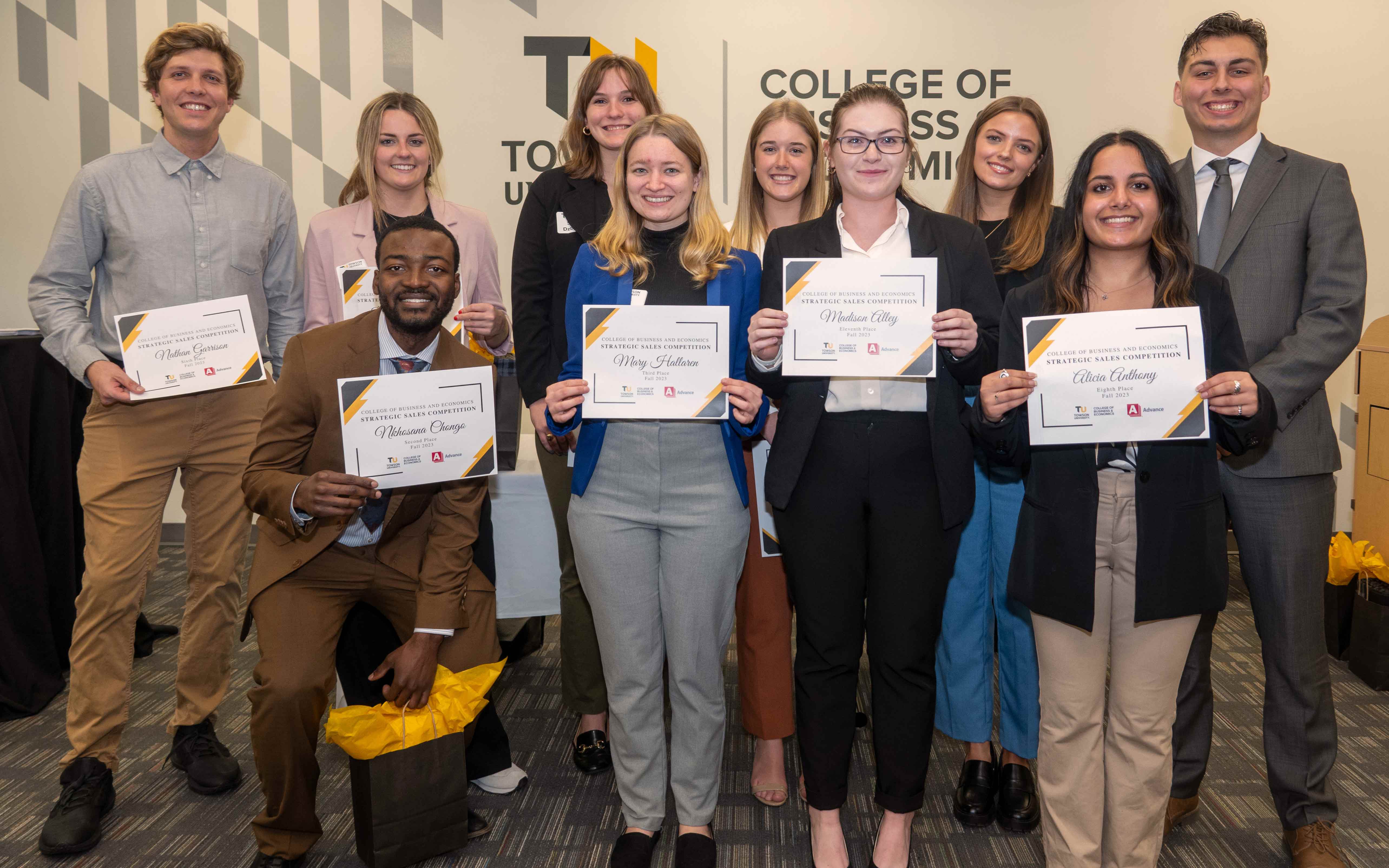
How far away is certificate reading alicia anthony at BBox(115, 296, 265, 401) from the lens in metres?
2.55

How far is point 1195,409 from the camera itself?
6.10 feet

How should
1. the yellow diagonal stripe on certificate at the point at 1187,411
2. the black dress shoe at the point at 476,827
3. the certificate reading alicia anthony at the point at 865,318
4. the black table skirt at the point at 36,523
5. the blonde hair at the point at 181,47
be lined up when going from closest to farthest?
the yellow diagonal stripe on certificate at the point at 1187,411 < the certificate reading alicia anthony at the point at 865,318 < the black dress shoe at the point at 476,827 < the blonde hair at the point at 181,47 < the black table skirt at the point at 36,523

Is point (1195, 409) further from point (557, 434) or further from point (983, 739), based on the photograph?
point (557, 434)

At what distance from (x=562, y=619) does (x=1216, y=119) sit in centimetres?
228

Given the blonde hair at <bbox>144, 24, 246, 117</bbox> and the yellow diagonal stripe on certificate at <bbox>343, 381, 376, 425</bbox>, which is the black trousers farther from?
the blonde hair at <bbox>144, 24, 246, 117</bbox>

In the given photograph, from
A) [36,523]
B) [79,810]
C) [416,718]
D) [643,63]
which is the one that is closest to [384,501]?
[416,718]

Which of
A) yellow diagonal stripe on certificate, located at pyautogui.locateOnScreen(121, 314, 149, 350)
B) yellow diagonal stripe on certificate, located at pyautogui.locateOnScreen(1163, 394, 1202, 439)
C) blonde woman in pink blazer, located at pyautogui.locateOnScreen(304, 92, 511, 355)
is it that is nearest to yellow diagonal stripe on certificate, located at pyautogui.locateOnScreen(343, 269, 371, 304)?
blonde woman in pink blazer, located at pyautogui.locateOnScreen(304, 92, 511, 355)

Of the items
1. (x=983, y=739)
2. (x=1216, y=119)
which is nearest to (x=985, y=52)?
(x=1216, y=119)

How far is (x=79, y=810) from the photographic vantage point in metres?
2.45

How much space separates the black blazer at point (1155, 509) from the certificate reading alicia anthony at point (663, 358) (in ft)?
2.05

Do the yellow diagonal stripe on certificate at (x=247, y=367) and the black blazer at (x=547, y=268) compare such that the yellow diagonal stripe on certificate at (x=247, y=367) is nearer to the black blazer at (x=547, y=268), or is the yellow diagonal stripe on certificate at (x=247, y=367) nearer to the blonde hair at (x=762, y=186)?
the black blazer at (x=547, y=268)

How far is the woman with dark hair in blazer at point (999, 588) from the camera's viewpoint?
2516 mm

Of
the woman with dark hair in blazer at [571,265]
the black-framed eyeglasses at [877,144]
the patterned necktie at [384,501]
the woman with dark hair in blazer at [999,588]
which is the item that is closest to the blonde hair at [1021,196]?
the woman with dark hair in blazer at [999,588]

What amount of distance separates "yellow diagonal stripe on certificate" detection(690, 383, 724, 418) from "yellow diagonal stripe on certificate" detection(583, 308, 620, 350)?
275 mm
